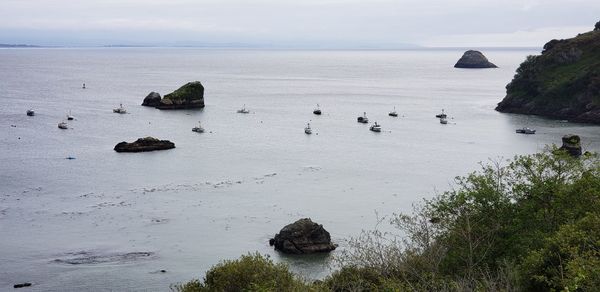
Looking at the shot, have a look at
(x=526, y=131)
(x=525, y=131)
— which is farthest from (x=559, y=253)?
(x=525, y=131)

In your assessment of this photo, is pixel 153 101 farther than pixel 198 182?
Yes

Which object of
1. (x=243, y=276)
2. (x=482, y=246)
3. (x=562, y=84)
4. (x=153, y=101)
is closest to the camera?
Result: (x=243, y=276)

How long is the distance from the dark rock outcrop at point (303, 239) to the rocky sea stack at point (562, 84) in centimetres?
10935

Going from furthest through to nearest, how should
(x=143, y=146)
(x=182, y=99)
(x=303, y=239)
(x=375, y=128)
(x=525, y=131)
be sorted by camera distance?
(x=182, y=99), (x=375, y=128), (x=525, y=131), (x=143, y=146), (x=303, y=239)

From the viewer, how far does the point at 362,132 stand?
13525 cm

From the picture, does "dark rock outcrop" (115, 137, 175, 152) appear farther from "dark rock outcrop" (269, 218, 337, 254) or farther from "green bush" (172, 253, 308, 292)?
"green bush" (172, 253, 308, 292)

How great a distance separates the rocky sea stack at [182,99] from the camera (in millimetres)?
173000

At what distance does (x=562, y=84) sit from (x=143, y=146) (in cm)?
10823

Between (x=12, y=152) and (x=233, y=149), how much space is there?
1377 inches

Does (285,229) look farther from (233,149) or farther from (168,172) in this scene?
(233,149)

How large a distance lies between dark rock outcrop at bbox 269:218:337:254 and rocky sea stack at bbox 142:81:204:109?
11695 centimetres

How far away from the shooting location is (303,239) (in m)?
59.9

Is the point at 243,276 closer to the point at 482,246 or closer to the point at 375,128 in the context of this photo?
the point at 482,246

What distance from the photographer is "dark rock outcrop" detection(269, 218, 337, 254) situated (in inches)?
2340
